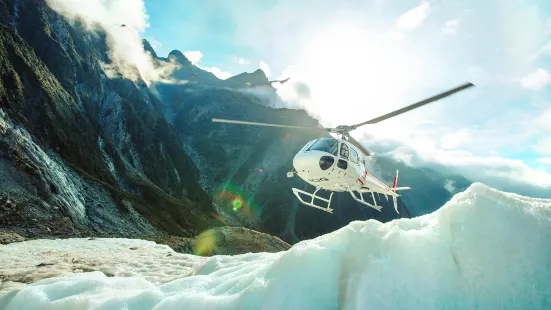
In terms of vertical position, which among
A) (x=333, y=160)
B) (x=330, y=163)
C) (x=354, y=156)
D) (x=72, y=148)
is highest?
(x=72, y=148)

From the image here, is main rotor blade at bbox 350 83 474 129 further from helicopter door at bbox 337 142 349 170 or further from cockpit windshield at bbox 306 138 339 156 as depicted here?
cockpit windshield at bbox 306 138 339 156

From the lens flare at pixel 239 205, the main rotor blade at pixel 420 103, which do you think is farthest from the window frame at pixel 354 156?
the lens flare at pixel 239 205

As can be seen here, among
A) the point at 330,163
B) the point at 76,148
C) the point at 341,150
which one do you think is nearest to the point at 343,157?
the point at 341,150

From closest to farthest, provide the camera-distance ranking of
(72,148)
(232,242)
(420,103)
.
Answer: (420,103) < (232,242) < (72,148)

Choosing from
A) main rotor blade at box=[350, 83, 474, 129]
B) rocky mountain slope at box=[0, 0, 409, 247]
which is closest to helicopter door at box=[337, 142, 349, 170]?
main rotor blade at box=[350, 83, 474, 129]

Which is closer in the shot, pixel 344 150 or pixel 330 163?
pixel 330 163

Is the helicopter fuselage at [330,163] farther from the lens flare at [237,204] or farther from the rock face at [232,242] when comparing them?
the lens flare at [237,204]

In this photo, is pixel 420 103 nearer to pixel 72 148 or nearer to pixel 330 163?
pixel 330 163
